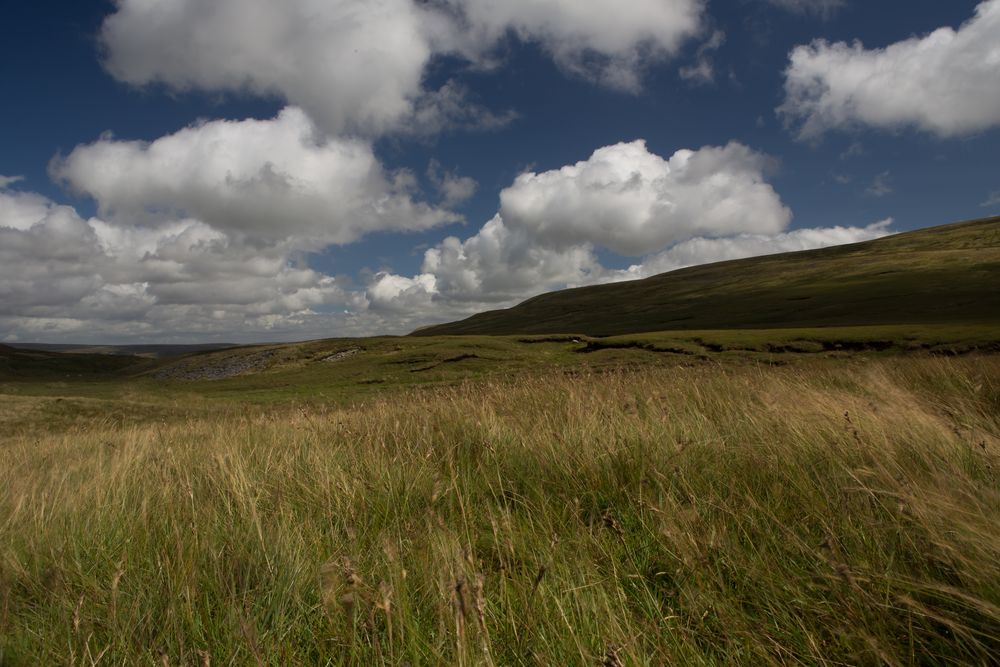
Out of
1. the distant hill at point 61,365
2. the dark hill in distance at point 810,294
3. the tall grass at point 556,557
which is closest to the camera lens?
the tall grass at point 556,557

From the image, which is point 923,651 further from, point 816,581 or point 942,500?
point 942,500

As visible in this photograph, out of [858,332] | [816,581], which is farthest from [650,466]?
[858,332]

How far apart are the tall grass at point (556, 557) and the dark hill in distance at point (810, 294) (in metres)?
68.2

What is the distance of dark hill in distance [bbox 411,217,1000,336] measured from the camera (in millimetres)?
77562

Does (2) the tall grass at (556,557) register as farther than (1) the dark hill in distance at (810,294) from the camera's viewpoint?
No

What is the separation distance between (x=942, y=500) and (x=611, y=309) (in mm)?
154300

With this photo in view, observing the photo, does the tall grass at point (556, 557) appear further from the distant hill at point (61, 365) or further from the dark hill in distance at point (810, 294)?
the distant hill at point (61, 365)

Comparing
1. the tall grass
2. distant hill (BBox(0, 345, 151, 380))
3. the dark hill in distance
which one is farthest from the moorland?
distant hill (BBox(0, 345, 151, 380))

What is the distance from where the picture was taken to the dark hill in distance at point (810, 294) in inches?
3054

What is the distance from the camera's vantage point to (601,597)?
2.09 m

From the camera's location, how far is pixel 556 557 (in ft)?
8.17

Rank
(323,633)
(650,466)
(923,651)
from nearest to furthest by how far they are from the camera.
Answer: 1. (923,651)
2. (323,633)
3. (650,466)

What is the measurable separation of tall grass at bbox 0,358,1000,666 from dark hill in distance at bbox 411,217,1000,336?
2683 inches

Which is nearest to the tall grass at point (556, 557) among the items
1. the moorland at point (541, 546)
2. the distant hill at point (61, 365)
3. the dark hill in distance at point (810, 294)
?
the moorland at point (541, 546)
